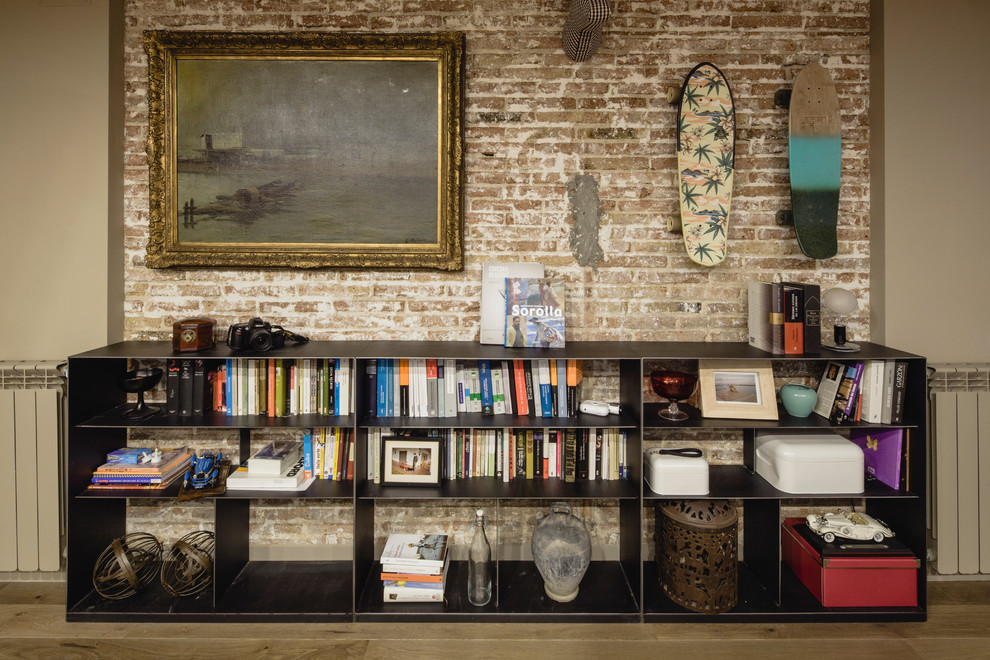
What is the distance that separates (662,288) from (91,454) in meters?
2.81

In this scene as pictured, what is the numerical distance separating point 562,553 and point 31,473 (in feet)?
8.19

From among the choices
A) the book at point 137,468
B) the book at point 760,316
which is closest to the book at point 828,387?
the book at point 760,316

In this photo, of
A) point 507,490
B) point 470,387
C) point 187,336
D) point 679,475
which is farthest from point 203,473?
point 679,475

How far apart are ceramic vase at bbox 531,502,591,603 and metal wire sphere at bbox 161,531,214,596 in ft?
4.96

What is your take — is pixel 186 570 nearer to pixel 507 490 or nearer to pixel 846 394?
pixel 507 490

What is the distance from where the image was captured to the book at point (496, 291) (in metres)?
2.65

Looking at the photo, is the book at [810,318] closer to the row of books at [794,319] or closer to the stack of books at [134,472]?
the row of books at [794,319]

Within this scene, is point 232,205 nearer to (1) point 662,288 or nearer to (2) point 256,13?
(2) point 256,13

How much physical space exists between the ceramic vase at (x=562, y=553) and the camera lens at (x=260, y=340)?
1472 millimetres

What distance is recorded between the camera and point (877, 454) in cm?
257

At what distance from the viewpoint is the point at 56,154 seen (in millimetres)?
2678

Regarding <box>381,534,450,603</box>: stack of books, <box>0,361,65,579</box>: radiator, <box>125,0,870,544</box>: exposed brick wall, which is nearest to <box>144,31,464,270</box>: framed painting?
<box>125,0,870,544</box>: exposed brick wall

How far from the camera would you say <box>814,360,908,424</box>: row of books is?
243 cm

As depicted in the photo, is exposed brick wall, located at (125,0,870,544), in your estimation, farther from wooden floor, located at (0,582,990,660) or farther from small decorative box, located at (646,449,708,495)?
wooden floor, located at (0,582,990,660)
